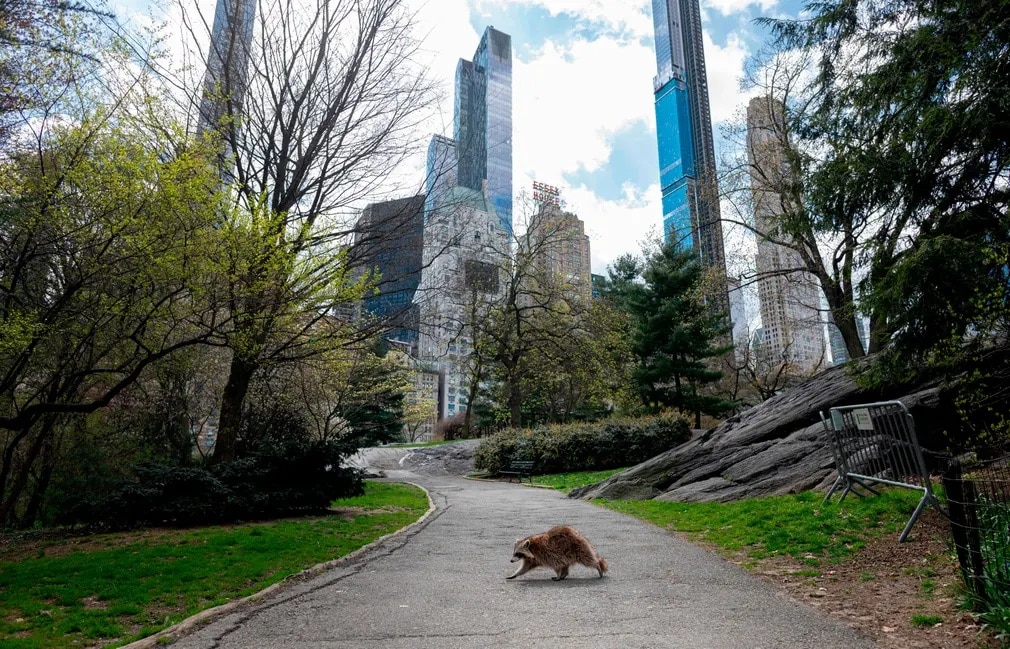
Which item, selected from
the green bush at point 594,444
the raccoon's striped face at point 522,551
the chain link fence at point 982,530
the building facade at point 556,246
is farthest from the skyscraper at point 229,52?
the building facade at point 556,246

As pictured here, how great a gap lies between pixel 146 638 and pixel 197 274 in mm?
5545

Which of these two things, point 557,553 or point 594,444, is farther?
point 594,444

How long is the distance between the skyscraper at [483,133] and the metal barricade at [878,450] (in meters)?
10.7

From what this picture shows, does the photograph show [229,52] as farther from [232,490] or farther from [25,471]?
[25,471]

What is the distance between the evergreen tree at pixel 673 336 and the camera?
26.8m

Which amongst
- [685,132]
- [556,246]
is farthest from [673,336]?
[685,132]

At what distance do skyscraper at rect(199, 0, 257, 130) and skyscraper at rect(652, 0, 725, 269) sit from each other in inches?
561

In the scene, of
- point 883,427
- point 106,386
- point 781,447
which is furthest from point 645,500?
point 106,386

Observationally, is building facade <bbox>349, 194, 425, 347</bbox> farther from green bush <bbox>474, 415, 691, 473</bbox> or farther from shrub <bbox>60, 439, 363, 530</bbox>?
green bush <bbox>474, 415, 691, 473</bbox>

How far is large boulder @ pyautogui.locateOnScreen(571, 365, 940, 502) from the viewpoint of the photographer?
993 centimetres

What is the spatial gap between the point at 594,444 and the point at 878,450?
43.6ft

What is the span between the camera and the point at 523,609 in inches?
183

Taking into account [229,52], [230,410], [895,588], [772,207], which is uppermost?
[229,52]

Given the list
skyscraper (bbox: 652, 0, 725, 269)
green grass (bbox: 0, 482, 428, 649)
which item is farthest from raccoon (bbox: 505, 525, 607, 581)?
skyscraper (bbox: 652, 0, 725, 269)
